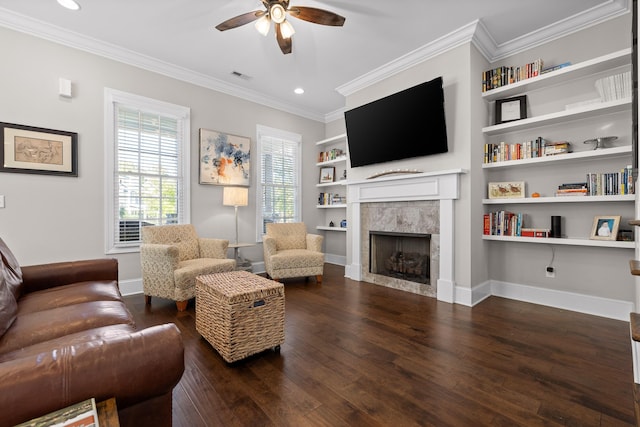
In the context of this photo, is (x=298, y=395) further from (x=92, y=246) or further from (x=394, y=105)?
(x=394, y=105)

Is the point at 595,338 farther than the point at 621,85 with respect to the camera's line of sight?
No

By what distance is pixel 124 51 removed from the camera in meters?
3.35

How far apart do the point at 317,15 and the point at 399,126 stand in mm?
1685

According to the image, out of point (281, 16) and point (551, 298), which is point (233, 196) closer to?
point (281, 16)

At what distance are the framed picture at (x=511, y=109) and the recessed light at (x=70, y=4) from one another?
174 inches

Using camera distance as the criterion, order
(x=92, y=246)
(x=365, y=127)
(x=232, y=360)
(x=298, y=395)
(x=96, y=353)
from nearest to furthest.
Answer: (x=96, y=353)
(x=298, y=395)
(x=232, y=360)
(x=92, y=246)
(x=365, y=127)

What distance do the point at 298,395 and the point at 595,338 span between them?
2381 mm

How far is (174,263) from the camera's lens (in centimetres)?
287

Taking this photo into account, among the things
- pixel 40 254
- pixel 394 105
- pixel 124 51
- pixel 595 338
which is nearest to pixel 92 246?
pixel 40 254

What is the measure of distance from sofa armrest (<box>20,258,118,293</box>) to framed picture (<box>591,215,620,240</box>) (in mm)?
4289

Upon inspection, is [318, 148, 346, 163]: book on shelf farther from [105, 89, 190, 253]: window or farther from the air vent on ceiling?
[105, 89, 190, 253]: window

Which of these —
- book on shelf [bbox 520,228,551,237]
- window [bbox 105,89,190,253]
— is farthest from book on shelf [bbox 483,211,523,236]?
window [bbox 105,89,190,253]

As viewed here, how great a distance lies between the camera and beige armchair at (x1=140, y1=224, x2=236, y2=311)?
9.32ft

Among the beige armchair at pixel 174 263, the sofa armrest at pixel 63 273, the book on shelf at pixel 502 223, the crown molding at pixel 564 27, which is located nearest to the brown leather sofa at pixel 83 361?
the sofa armrest at pixel 63 273
